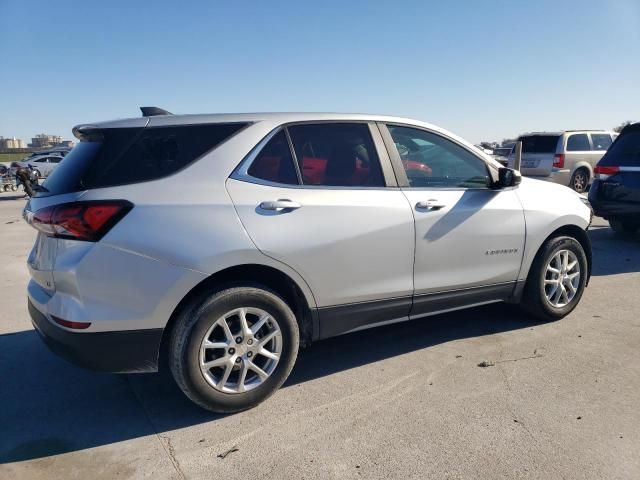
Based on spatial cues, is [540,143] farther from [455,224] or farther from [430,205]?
[430,205]

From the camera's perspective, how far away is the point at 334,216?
3.20 meters

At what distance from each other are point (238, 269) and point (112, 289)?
706 millimetres

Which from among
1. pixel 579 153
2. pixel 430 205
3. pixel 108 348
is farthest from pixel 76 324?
pixel 579 153

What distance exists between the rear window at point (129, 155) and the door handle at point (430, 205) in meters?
1.43

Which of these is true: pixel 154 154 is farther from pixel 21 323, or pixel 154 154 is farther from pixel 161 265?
pixel 21 323

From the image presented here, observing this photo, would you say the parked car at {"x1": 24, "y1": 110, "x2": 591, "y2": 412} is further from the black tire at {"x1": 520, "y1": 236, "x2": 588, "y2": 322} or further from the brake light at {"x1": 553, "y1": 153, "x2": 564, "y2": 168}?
the brake light at {"x1": 553, "y1": 153, "x2": 564, "y2": 168}

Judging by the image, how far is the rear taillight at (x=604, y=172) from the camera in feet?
23.7

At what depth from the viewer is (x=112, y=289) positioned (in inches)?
104

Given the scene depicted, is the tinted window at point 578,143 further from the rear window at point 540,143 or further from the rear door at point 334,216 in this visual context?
the rear door at point 334,216

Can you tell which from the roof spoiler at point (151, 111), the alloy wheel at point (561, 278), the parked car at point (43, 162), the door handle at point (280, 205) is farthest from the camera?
the parked car at point (43, 162)

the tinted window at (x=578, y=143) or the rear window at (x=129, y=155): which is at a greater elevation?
the rear window at (x=129, y=155)

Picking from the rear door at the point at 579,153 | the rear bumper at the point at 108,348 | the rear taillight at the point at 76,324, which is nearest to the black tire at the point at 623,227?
the rear door at the point at 579,153

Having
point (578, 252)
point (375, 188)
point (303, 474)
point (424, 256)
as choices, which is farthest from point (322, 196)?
point (578, 252)

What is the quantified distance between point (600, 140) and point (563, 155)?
182 cm
